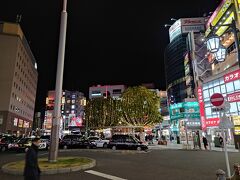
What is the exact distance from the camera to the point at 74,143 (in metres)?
28.0

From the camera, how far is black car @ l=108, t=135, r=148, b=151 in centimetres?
2461

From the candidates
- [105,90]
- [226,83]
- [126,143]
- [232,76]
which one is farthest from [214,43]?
[105,90]

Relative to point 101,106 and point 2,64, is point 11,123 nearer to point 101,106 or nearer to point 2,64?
point 2,64

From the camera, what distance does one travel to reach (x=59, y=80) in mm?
13375

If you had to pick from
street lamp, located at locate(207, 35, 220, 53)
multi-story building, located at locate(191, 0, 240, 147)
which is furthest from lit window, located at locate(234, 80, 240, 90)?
street lamp, located at locate(207, 35, 220, 53)

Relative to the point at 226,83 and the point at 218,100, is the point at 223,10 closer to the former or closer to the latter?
the point at 226,83

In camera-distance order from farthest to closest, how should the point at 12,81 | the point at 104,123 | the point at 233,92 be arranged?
the point at 12,81, the point at 104,123, the point at 233,92

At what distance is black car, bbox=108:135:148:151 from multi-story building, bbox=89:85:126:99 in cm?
9332

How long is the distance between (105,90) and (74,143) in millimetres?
95062

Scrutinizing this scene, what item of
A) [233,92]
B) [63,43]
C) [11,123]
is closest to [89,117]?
[11,123]

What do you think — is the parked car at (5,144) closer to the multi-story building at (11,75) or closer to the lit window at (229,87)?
the lit window at (229,87)

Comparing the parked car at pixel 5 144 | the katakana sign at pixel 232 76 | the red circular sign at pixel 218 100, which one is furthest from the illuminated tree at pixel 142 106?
the red circular sign at pixel 218 100

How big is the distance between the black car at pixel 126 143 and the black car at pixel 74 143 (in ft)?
12.8

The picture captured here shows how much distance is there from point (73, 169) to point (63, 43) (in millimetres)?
7639
